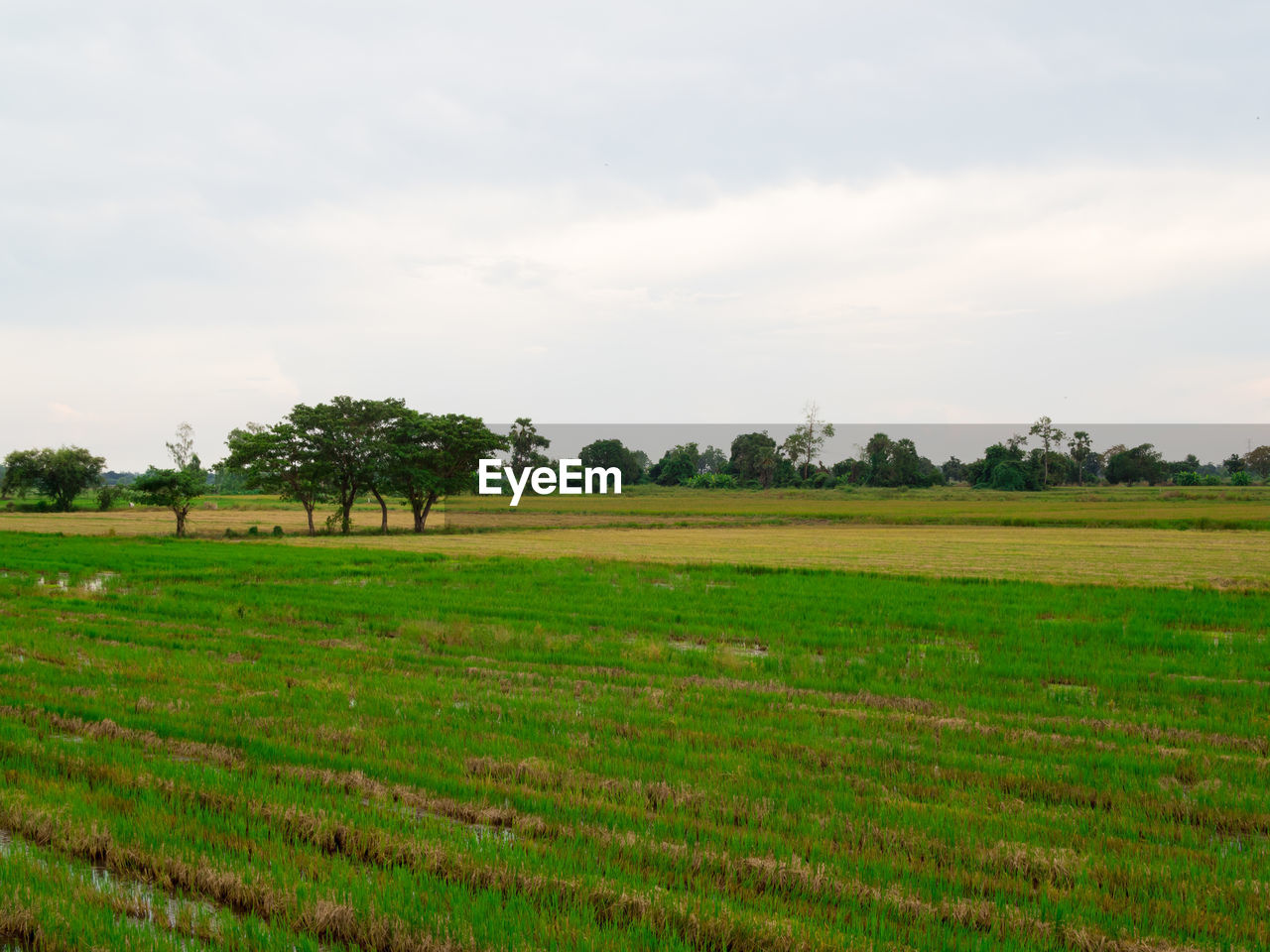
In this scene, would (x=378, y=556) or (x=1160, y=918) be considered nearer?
(x=1160, y=918)

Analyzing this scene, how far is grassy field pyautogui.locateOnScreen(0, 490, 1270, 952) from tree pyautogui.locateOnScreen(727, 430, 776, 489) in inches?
5913

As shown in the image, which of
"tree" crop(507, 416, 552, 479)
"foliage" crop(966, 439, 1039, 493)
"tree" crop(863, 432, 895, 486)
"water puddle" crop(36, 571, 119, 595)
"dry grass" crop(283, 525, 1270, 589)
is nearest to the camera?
"water puddle" crop(36, 571, 119, 595)

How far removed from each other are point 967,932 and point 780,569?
28062mm

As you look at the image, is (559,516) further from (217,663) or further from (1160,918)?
(1160,918)

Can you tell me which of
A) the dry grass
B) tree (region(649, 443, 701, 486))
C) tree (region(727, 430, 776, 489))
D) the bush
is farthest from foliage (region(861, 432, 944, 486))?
the bush

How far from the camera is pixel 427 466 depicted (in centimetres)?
7200

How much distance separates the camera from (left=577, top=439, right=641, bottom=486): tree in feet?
583

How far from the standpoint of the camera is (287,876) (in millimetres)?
4637

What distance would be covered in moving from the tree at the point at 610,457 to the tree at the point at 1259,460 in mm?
139383

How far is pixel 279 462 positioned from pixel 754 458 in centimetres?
12018

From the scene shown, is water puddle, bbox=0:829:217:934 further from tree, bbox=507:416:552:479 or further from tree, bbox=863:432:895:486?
tree, bbox=863:432:895:486

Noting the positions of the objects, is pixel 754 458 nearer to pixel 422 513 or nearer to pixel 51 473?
pixel 422 513

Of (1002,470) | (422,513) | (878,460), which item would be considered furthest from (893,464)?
(422,513)

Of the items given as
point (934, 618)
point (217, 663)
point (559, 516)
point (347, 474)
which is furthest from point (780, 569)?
point (559, 516)
